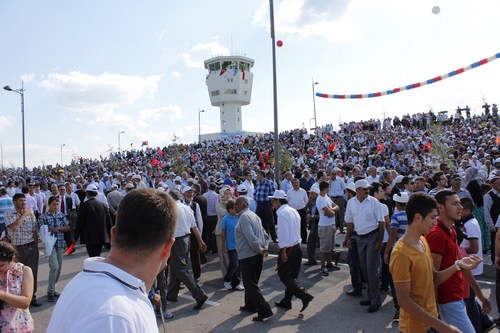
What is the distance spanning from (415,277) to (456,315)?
597 millimetres

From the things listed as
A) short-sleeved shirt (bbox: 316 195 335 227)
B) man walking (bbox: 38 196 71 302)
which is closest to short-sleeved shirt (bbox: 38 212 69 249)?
man walking (bbox: 38 196 71 302)

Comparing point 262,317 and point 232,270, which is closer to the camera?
point 262,317

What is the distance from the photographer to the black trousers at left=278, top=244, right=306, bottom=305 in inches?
240

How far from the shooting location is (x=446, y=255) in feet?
11.6

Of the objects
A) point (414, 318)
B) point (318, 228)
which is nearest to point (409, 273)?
point (414, 318)

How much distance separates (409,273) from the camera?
3164 mm

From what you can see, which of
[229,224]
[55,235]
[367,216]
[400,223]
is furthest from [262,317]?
[55,235]

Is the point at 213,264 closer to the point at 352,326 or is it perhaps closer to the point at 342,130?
the point at 352,326

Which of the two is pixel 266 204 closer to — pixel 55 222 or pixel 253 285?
pixel 253 285

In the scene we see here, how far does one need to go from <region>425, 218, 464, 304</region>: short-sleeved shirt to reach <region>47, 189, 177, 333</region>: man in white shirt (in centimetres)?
272

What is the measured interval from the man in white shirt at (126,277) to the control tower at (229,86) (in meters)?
58.2

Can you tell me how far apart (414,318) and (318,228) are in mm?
5363

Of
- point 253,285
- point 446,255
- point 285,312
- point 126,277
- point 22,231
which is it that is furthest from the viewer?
point 22,231

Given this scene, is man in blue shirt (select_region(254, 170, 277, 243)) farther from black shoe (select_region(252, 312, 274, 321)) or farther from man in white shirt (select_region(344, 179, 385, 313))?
black shoe (select_region(252, 312, 274, 321))
